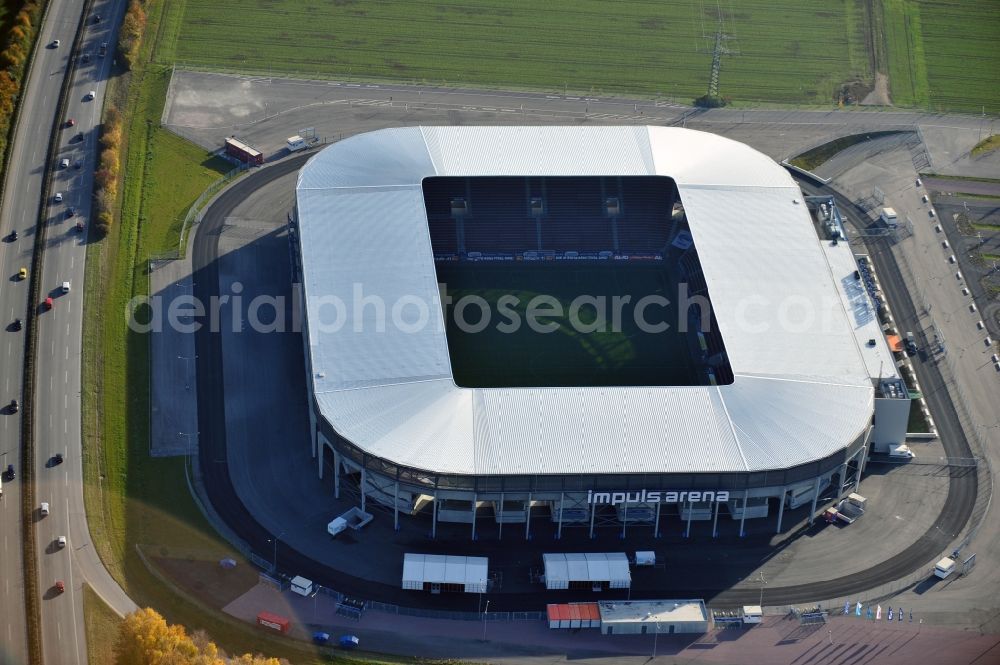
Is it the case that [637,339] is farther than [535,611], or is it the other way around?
[637,339]

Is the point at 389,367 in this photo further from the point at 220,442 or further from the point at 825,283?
the point at 825,283

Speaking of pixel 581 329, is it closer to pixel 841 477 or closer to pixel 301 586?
pixel 841 477

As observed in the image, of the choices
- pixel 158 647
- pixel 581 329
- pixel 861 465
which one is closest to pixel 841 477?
pixel 861 465

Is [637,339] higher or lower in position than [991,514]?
higher

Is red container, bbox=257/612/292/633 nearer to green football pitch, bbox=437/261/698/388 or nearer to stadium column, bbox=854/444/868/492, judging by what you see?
green football pitch, bbox=437/261/698/388

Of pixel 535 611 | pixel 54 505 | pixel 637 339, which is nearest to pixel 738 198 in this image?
pixel 637 339

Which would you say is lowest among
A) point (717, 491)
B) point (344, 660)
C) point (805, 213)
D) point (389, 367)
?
point (344, 660)
